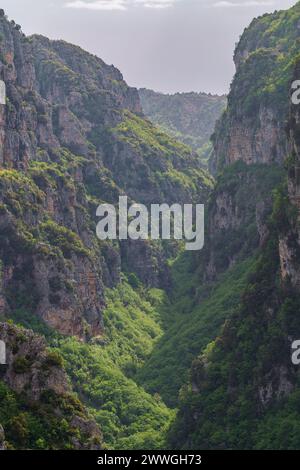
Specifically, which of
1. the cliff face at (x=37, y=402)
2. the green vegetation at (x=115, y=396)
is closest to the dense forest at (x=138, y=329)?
the cliff face at (x=37, y=402)

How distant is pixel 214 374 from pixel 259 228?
51094 millimetres

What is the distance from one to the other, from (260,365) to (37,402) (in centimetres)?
3878

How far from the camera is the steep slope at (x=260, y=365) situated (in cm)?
11275

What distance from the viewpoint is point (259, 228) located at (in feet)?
567

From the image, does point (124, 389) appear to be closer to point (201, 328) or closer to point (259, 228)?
point (201, 328)

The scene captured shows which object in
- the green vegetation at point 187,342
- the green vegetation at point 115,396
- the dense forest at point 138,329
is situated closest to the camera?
the dense forest at point 138,329

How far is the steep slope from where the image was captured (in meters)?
113

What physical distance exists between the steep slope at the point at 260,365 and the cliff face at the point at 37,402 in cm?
2729

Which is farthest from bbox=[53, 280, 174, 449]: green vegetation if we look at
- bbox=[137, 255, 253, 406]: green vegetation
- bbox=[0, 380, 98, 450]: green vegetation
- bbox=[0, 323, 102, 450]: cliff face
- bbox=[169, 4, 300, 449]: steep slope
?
bbox=[0, 380, 98, 450]: green vegetation

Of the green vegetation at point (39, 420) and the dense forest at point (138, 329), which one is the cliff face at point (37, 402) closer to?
the green vegetation at point (39, 420)

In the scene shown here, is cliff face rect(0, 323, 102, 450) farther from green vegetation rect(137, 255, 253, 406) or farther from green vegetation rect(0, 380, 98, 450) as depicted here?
green vegetation rect(137, 255, 253, 406)

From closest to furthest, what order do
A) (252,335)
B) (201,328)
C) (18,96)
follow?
1. (252,335)
2. (201,328)
3. (18,96)
